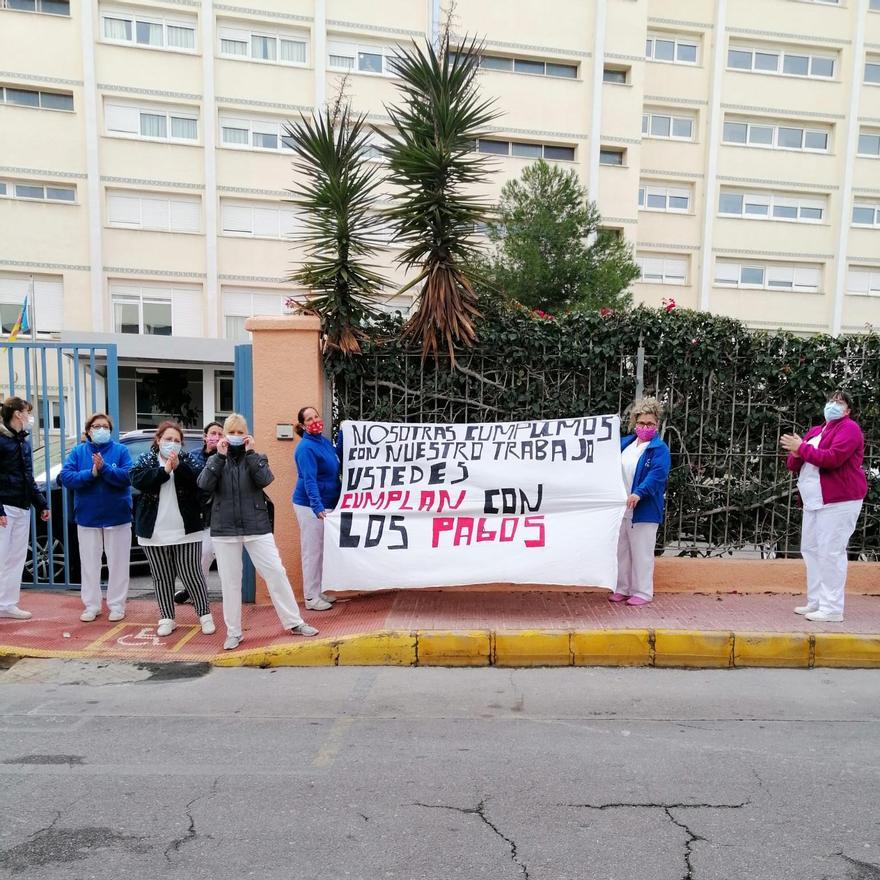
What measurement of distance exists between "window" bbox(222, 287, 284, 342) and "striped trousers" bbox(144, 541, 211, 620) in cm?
2197

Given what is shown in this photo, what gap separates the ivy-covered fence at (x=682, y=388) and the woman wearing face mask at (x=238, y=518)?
1585 mm

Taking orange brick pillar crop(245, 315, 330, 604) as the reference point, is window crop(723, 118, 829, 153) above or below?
above

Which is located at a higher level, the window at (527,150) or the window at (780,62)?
the window at (780,62)

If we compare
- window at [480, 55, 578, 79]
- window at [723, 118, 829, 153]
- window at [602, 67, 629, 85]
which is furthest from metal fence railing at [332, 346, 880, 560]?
window at [723, 118, 829, 153]

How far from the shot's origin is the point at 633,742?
408cm

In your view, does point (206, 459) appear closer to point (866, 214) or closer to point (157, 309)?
point (157, 309)

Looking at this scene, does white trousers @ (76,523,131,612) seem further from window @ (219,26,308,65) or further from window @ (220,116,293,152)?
window @ (219,26,308,65)

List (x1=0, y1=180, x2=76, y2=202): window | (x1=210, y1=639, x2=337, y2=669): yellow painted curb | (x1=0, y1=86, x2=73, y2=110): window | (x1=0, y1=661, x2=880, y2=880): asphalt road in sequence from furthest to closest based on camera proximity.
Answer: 1. (x1=0, y1=180, x2=76, y2=202): window
2. (x1=0, y1=86, x2=73, y2=110): window
3. (x1=210, y1=639, x2=337, y2=669): yellow painted curb
4. (x1=0, y1=661, x2=880, y2=880): asphalt road

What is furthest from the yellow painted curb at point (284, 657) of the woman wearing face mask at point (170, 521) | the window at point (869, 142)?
the window at point (869, 142)

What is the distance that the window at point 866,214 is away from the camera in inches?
1254

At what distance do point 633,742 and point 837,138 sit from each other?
3544 cm

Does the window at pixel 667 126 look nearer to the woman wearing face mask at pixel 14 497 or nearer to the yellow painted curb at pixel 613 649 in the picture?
the yellow painted curb at pixel 613 649

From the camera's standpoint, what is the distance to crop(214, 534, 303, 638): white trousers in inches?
219

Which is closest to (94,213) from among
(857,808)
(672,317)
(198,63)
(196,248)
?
(196,248)
